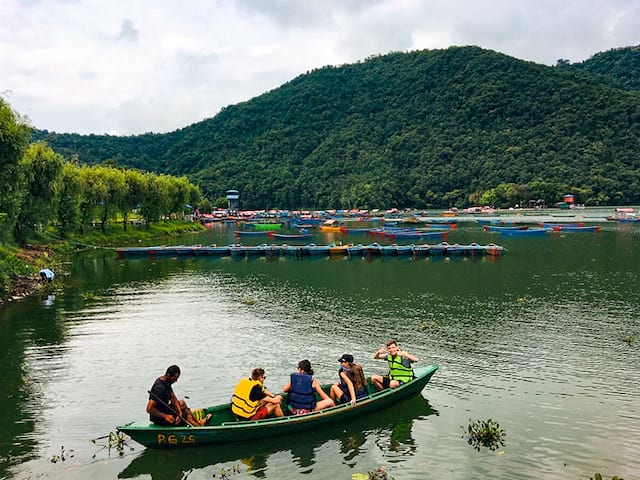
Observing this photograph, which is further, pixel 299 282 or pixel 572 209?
pixel 572 209

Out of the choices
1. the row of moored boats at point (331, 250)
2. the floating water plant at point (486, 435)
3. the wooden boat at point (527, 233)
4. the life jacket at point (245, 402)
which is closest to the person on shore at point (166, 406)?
the life jacket at point (245, 402)

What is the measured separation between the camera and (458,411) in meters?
18.8

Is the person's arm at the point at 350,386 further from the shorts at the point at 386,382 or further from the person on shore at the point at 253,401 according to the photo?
the person on shore at the point at 253,401

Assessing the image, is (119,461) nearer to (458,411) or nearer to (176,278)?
(458,411)

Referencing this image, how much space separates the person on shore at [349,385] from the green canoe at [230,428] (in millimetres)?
393

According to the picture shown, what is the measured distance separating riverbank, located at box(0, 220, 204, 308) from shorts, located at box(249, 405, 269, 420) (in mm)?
27123

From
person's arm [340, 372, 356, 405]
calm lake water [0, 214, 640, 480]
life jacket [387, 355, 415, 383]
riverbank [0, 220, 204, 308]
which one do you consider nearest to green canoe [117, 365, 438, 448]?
person's arm [340, 372, 356, 405]

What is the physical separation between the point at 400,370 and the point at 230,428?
638 centimetres

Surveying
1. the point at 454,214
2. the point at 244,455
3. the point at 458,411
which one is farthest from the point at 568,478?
the point at 454,214

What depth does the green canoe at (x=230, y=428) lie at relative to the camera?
15531 mm

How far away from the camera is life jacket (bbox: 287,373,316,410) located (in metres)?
17.2

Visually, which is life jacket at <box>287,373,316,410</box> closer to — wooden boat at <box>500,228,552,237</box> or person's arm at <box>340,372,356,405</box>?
person's arm at <box>340,372,356,405</box>

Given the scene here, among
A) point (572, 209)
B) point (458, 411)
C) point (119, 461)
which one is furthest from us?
point (572, 209)

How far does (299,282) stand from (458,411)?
101 ft
